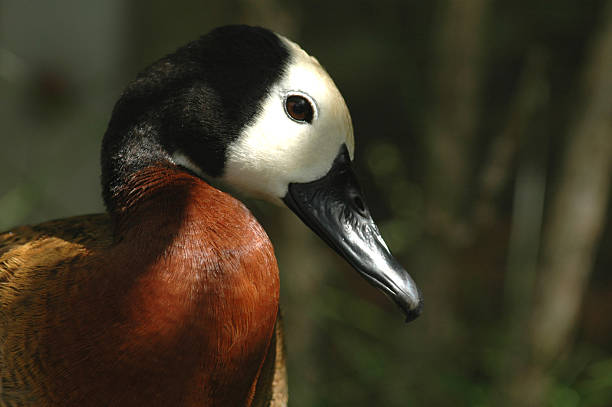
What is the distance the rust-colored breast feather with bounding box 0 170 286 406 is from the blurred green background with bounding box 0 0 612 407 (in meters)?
0.96

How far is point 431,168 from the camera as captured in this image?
6.50 ft

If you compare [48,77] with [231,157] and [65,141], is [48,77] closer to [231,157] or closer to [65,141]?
[65,141]

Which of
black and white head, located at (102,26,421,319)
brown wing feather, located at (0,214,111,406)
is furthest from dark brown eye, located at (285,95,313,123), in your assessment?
brown wing feather, located at (0,214,111,406)

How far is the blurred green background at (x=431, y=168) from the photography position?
1903 mm

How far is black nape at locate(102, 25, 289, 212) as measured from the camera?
3.67 feet

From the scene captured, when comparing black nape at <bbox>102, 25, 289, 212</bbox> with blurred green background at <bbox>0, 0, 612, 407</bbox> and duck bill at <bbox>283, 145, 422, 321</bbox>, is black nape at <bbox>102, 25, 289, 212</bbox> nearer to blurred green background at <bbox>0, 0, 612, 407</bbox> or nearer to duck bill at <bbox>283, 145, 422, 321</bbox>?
duck bill at <bbox>283, 145, 422, 321</bbox>

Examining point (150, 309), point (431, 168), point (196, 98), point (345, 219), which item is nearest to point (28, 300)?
point (150, 309)

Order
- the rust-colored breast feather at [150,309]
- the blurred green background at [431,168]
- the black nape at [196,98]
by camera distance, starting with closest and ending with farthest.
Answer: the rust-colored breast feather at [150,309]
the black nape at [196,98]
the blurred green background at [431,168]

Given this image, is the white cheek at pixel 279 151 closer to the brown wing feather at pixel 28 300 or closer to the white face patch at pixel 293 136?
the white face patch at pixel 293 136

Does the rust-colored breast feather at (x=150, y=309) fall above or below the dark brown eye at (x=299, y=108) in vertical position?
below

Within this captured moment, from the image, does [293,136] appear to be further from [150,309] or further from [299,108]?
[150,309]

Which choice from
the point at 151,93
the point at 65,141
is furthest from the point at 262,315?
the point at 65,141

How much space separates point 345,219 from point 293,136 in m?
0.17

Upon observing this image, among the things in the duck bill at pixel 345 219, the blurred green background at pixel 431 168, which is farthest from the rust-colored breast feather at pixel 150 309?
the blurred green background at pixel 431 168
